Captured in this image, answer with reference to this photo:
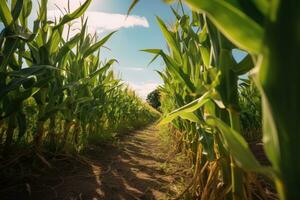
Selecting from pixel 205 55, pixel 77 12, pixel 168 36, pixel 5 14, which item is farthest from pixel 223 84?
pixel 5 14

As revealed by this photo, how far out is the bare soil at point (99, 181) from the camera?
5.53 feet

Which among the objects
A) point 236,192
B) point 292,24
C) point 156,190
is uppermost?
point 292,24

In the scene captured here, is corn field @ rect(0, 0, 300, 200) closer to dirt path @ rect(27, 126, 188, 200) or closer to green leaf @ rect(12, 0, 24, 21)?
green leaf @ rect(12, 0, 24, 21)

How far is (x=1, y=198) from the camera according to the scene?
1520 millimetres

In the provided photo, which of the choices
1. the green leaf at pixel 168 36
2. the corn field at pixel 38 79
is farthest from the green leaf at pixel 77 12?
the green leaf at pixel 168 36

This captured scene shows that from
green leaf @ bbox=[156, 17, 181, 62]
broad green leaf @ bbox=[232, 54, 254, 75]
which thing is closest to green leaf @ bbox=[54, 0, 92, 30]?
green leaf @ bbox=[156, 17, 181, 62]

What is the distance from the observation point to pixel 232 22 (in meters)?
0.51

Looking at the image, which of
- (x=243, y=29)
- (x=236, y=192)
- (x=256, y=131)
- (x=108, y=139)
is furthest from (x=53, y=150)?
(x=256, y=131)

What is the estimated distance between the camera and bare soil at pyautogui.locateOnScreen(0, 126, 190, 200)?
66.3 inches

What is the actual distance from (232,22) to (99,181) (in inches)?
68.8

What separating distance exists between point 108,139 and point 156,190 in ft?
7.70

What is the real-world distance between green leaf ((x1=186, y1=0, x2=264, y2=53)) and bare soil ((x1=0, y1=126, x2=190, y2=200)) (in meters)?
1.33

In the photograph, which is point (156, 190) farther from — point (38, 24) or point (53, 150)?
point (38, 24)

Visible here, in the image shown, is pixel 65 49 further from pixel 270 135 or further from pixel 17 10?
pixel 270 135
